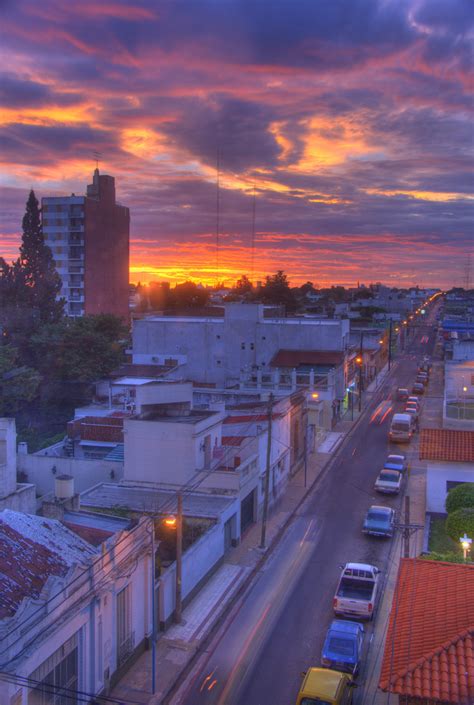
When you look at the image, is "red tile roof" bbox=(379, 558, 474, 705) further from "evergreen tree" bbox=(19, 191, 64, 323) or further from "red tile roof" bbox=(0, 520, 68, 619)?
"evergreen tree" bbox=(19, 191, 64, 323)

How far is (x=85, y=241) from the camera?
84500 mm

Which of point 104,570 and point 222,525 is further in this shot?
point 222,525

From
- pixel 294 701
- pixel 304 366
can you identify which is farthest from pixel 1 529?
pixel 304 366

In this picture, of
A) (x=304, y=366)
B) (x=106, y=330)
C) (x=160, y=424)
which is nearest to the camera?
(x=160, y=424)

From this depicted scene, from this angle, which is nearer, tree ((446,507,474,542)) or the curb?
the curb

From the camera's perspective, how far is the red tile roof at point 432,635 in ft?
43.5

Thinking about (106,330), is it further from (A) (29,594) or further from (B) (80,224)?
(A) (29,594)

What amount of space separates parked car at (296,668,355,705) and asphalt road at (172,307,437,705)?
1.24m

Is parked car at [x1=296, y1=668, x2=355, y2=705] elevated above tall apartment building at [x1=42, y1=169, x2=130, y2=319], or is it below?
below

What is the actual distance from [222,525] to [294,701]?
8758 mm

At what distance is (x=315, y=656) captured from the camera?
19188 mm

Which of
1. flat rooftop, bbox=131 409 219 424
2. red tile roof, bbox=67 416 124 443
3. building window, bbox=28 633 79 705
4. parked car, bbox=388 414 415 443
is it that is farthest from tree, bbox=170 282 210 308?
building window, bbox=28 633 79 705

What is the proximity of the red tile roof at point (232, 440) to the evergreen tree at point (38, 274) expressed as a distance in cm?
3459

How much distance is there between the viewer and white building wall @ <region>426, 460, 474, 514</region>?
3088cm
